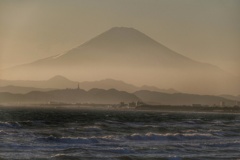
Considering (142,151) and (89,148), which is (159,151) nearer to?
(142,151)

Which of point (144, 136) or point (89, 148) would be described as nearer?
point (89, 148)

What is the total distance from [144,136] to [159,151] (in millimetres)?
14262

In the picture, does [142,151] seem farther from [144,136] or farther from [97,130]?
[97,130]

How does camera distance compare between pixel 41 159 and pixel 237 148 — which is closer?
pixel 41 159

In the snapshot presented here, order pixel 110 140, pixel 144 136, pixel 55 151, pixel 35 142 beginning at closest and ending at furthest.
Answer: pixel 55 151 → pixel 35 142 → pixel 110 140 → pixel 144 136

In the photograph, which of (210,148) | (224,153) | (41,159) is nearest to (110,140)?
(210,148)

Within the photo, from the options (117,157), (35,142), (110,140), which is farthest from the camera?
(110,140)

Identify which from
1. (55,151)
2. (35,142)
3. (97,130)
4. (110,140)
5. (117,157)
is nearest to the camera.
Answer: (117,157)

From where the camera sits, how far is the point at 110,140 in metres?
48.1

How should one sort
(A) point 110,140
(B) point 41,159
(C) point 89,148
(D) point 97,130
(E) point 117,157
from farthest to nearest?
(D) point 97,130
(A) point 110,140
(C) point 89,148
(E) point 117,157
(B) point 41,159

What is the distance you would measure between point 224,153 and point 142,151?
5675 mm

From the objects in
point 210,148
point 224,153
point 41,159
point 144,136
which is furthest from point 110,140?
point 41,159

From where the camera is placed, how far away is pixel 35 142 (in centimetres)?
4409

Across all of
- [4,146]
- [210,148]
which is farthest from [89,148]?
[210,148]
